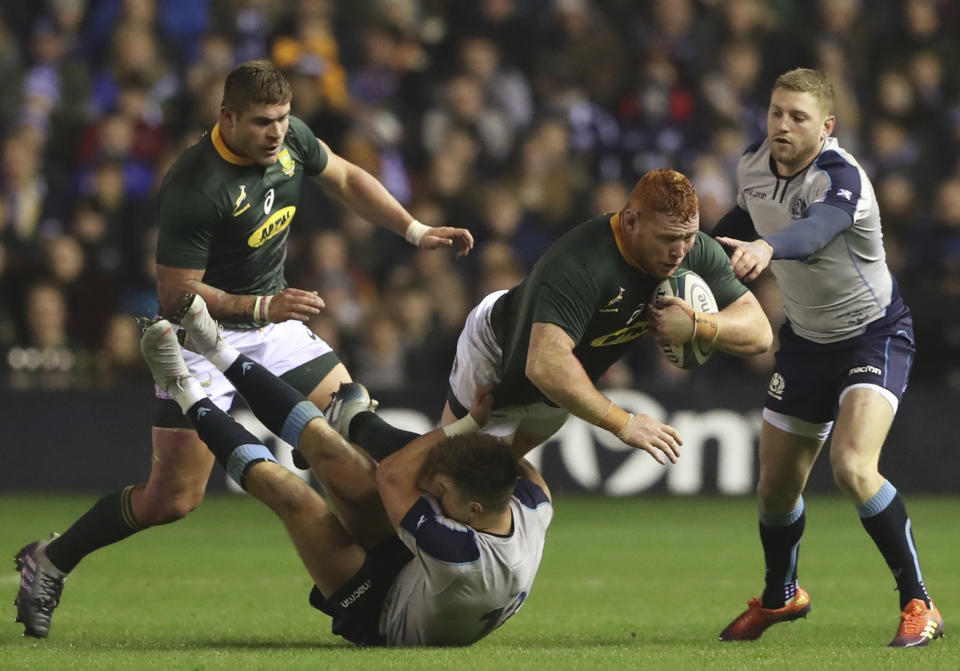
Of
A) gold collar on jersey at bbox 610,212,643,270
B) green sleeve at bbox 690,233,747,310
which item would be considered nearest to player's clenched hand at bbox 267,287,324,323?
gold collar on jersey at bbox 610,212,643,270

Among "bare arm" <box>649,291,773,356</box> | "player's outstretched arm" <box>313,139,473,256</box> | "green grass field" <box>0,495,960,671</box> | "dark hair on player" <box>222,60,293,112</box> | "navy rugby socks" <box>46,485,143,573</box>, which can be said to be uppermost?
"dark hair on player" <box>222,60,293,112</box>

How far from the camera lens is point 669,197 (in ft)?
20.6

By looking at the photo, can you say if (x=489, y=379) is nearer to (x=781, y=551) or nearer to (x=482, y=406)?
(x=482, y=406)

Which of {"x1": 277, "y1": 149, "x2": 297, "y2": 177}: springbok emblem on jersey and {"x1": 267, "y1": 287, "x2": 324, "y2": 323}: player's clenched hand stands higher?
{"x1": 277, "y1": 149, "x2": 297, "y2": 177}: springbok emblem on jersey

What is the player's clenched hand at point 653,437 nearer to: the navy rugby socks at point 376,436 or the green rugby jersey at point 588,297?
the green rugby jersey at point 588,297

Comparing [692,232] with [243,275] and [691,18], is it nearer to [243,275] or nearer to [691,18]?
[243,275]

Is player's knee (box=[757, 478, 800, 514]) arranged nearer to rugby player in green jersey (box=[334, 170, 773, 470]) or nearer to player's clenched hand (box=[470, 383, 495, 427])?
rugby player in green jersey (box=[334, 170, 773, 470])

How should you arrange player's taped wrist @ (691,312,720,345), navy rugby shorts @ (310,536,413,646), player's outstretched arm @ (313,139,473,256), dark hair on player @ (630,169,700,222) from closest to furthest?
dark hair on player @ (630,169,700,222), player's taped wrist @ (691,312,720,345), navy rugby shorts @ (310,536,413,646), player's outstretched arm @ (313,139,473,256)

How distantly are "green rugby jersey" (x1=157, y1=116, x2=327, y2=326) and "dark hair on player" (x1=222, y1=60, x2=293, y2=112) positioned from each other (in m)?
0.27

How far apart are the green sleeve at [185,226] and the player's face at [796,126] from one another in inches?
96.9

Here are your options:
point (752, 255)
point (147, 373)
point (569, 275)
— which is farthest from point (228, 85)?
point (147, 373)

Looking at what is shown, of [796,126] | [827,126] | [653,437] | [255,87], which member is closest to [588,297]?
[653,437]

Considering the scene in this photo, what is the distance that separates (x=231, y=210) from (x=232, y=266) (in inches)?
14.1

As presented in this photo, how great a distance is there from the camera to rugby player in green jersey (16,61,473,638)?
713 cm
